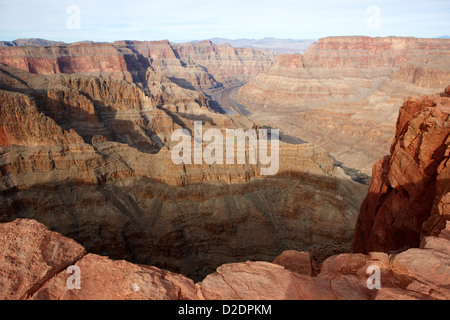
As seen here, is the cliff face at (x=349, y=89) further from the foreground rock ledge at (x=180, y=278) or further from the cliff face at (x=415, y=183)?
the foreground rock ledge at (x=180, y=278)

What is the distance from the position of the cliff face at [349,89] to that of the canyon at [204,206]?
3.91ft

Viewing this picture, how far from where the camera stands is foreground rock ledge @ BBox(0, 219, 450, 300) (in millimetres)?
7195

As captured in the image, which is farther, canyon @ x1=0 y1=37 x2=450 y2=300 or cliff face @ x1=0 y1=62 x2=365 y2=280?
cliff face @ x1=0 y1=62 x2=365 y2=280

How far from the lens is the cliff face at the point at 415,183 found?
13117mm

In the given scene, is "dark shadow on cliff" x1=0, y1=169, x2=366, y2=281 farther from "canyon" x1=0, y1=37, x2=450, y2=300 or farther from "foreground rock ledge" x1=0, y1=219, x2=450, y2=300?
"foreground rock ledge" x1=0, y1=219, x2=450, y2=300

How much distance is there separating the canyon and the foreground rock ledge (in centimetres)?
4

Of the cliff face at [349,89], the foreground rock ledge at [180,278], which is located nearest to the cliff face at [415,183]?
the foreground rock ledge at [180,278]

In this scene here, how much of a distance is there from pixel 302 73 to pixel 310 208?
13857 cm

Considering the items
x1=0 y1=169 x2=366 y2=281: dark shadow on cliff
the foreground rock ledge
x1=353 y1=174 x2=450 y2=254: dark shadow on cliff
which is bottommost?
x1=0 y1=169 x2=366 y2=281: dark shadow on cliff

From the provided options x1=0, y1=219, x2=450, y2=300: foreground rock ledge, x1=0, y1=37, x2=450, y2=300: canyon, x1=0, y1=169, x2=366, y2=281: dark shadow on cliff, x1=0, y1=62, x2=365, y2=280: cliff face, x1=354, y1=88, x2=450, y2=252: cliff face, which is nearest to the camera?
x1=0, y1=219, x2=450, y2=300: foreground rock ledge

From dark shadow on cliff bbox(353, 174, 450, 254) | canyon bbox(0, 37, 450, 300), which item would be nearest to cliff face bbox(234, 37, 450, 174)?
canyon bbox(0, 37, 450, 300)

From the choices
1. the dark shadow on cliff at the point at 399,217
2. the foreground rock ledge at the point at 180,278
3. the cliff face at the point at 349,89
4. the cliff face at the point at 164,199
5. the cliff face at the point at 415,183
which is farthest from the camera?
the cliff face at the point at 349,89

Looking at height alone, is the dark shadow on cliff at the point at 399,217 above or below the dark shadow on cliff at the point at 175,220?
above

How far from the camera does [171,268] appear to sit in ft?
95.7
